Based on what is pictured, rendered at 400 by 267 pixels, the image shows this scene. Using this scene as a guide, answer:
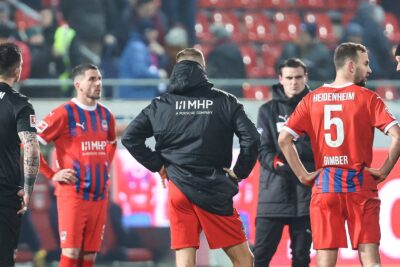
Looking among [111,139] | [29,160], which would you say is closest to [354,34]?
[111,139]

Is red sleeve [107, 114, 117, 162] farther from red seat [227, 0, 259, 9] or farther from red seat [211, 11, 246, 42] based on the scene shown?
red seat [227, 0, 259, 9]

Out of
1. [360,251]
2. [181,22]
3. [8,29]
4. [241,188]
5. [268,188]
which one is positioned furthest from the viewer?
[181,22]

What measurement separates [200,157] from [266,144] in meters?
1.85

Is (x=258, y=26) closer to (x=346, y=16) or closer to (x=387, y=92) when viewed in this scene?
(x=346, y=16)

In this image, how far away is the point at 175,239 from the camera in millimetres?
7699

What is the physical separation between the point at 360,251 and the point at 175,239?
133cm

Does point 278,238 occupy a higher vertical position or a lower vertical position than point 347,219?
lower

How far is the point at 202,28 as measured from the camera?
18.8m

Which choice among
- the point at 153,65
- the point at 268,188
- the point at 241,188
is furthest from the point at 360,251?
the point at 153,65

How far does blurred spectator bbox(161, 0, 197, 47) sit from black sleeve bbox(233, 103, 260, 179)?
8.42 metres

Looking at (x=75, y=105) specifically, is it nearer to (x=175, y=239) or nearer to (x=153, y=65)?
(x=175, y=239)

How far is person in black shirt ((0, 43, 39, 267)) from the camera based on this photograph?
24.5ft

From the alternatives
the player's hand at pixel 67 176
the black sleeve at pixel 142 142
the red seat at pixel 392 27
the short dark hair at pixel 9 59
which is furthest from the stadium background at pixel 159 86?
the short dark hair at pixel 9 59

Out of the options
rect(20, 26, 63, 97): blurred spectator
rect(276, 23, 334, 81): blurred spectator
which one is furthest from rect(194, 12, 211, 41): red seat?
rect(20, 26, 63, 97): blurred spectator
